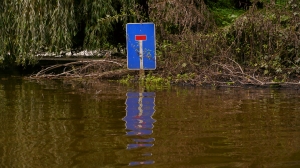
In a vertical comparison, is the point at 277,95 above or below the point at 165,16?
below

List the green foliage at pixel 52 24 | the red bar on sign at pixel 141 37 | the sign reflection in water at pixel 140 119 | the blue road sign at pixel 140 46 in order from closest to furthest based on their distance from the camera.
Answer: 1. the sign reflection in water at pixel 140 119
2. the blue road sign at pixel 140 46
3. the red bar on sign at pixel 141 37
4. the green foliage at pixel 52 24

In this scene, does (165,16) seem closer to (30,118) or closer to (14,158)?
(30,118)

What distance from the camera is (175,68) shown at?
1366cm

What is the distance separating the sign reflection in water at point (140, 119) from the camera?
234 inches

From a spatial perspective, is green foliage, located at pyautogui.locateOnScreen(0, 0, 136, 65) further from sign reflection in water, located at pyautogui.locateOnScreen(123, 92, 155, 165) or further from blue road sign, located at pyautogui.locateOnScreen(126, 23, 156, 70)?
sign reflection in water, located at pyautogui.locateOnScreen(123, 92, 155, 165)

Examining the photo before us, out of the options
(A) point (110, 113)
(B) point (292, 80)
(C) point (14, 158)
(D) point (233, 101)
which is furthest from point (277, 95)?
(C) point (14, 158)

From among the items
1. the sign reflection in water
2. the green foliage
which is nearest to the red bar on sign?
the green foliage

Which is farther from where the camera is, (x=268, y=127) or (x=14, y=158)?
(x=268, y=127)

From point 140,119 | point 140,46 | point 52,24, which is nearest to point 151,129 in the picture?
point 140,119

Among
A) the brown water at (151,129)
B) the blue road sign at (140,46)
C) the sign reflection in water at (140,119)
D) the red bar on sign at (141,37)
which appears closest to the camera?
the brown water at (151,129)

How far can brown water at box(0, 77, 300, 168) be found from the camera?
17.2 feet

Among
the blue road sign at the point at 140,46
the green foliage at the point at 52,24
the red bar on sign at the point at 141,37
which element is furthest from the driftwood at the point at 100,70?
the green foliage at the point at 52,24

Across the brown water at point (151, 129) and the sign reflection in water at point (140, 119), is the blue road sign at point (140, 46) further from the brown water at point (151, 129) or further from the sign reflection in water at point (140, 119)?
the sign reflection in water at point (140, 119)

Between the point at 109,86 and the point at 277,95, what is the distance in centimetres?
372
